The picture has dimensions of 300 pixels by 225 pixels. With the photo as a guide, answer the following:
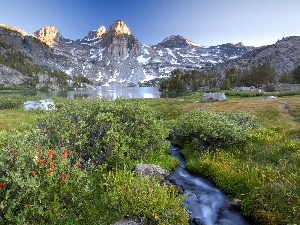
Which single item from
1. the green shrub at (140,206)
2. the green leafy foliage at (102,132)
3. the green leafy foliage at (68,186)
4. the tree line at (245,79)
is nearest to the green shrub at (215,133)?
the green leafy foliage at (102,132)

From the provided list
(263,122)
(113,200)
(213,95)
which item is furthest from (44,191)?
(213,95)

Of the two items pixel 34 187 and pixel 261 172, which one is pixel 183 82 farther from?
pixel 34 187

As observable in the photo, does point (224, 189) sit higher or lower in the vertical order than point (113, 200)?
lower

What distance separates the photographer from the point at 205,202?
613 inches

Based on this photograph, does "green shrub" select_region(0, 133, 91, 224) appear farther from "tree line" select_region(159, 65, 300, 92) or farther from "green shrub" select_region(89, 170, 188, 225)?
"tree line" select_region(159, 65, 300, 92)

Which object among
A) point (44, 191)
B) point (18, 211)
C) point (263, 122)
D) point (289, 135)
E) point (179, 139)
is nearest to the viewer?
point (18, 211)

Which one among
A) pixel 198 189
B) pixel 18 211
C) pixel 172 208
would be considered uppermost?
pixel 18 211

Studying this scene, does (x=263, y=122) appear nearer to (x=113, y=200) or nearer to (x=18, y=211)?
(x=113, y=200)

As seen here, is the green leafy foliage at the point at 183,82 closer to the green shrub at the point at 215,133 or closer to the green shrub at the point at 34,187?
the green shrub at the point at 215,133

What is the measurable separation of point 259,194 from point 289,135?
13755 millimetres

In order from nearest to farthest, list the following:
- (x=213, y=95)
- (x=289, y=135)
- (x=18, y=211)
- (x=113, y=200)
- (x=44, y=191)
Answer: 1. (x=18, y=211)
2. (x=44, y=191)
3. (x=113, y=200)
4. (x=289, y=135)
5. (x=213, y=95)

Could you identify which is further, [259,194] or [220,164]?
[220,164]

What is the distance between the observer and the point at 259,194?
13695 mm

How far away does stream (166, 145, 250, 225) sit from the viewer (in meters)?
13.6
